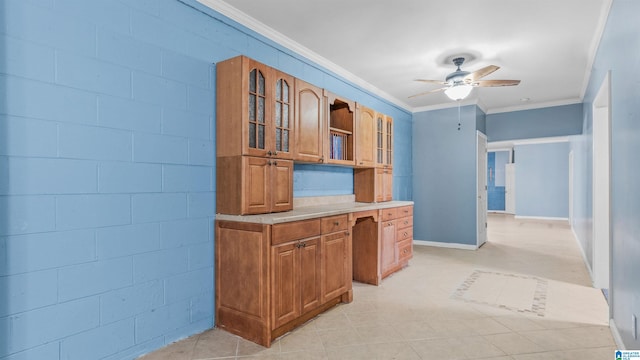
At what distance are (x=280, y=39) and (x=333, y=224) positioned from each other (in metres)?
1.88

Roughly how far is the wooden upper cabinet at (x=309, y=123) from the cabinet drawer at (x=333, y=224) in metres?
0.60

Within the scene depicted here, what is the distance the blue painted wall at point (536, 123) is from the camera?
5.87 meters

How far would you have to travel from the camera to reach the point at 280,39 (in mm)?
3297

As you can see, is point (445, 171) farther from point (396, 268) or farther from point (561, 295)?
point (561, 295)

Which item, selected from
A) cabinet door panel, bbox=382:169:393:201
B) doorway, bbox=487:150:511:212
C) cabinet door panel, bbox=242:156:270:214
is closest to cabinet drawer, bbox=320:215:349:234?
cabinet door panel, bbox=242:156:270:214

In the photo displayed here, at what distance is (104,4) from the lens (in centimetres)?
204

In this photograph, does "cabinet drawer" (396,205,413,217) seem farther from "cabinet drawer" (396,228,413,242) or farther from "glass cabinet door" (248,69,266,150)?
"glass cabinet door" (248,69,266,150)

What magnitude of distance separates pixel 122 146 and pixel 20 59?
0.64 meters

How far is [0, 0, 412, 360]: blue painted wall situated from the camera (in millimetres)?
1718

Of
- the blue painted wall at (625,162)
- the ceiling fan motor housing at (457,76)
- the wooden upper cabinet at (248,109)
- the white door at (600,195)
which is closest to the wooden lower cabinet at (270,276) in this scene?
the wooden upper cabinet at (248,109)

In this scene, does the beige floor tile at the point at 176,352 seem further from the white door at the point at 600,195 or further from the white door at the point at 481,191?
the white door at the point at 481,191

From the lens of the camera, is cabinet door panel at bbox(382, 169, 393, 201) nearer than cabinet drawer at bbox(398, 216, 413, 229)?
No

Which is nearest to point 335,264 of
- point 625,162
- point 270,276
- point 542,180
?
point 270,276

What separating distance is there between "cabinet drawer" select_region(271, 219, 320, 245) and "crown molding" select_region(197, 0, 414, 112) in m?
1.80
